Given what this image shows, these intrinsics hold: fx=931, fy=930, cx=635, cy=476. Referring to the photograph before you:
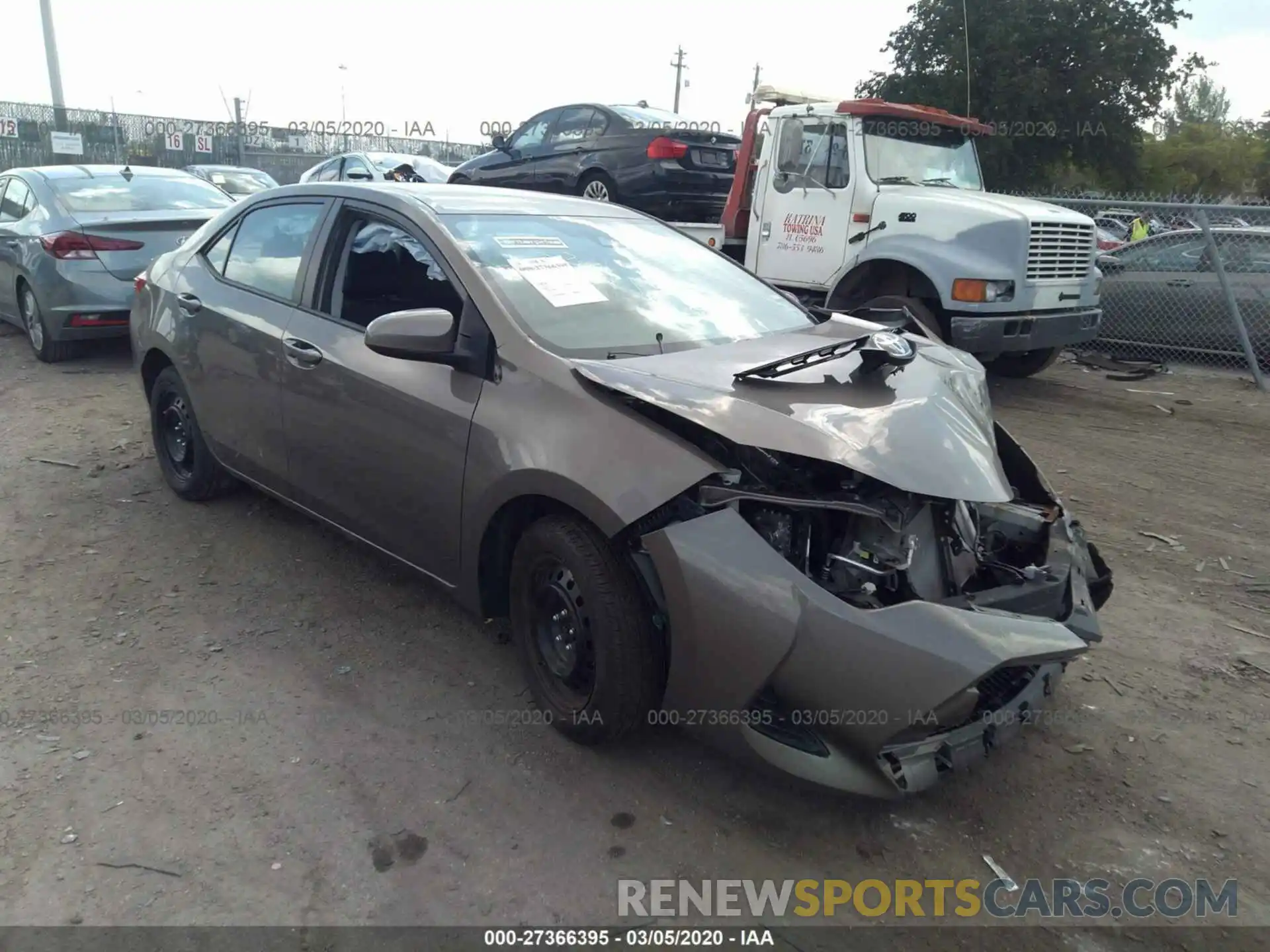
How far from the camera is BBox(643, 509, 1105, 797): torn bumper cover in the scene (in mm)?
2332

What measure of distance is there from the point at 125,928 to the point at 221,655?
1384 mm

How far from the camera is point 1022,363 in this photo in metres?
8.97

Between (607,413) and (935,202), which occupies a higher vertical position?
(935,202)

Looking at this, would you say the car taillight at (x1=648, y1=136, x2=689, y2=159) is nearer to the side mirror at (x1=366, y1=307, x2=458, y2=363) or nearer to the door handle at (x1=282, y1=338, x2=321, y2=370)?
the door handle at (x1=282, y1=338, x2=321, y2=370)

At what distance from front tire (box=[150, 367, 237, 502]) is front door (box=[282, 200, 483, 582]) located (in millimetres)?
1065

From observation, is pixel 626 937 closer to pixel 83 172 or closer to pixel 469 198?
pixel 469 198

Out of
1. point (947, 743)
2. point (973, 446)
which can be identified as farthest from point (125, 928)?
point (973, 446)

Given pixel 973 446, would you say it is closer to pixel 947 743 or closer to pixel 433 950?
pixel 947 743

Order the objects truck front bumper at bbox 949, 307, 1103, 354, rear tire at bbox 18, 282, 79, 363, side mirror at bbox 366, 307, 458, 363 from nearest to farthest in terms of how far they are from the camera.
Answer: side mirror at bbox 366, 307, 458, 363 < truck front bumper at bbox 949, 307, 1103, 354 < rear tire at bbox 18, 282, 79, 363

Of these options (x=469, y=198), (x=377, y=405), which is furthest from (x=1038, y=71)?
(x=377, y=405)

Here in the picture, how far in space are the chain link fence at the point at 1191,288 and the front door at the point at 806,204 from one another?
2.43 m

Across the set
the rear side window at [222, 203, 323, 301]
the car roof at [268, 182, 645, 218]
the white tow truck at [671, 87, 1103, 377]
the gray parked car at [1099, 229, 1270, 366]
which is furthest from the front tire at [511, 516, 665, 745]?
the gray parked car at [1099, 229, 1270, 366]

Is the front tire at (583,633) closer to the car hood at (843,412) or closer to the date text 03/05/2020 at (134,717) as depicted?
the car hood at (843,412)

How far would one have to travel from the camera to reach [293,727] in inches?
124
